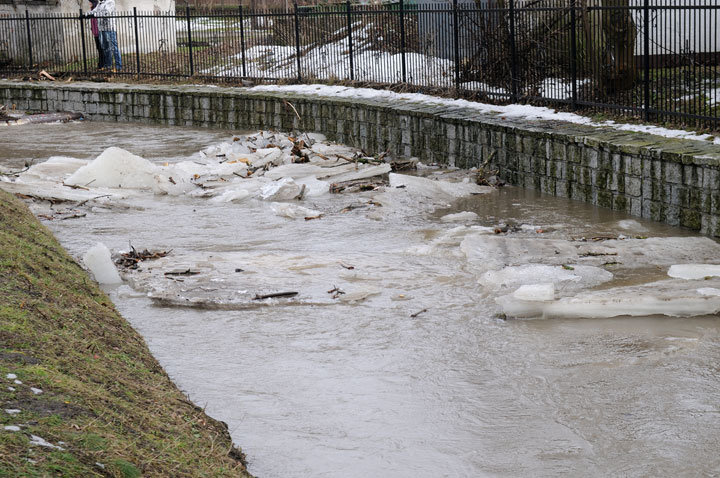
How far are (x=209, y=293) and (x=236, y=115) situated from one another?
10.3 metres

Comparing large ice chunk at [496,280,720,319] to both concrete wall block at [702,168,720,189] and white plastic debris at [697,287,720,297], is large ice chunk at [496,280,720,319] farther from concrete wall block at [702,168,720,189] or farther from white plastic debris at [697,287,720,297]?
concrete wall block at [702,168,720,189]

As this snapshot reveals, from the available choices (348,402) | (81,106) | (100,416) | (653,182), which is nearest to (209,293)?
(348,402)

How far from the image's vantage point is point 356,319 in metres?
6.46

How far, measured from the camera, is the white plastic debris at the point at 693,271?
6793mm

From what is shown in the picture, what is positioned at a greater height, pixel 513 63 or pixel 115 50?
pixel 115 50

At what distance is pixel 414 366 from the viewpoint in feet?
18.4

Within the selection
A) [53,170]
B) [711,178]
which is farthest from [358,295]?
[53,170]

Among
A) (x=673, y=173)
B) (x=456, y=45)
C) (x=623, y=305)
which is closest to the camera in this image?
(x=623, y=305)

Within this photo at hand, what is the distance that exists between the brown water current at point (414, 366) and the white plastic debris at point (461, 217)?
439mm

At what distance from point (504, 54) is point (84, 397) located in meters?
10.3

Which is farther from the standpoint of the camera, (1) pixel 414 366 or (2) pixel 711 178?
(2) pixel 711 178

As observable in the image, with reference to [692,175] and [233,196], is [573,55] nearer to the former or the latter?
[692,175]

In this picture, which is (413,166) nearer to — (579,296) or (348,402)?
(579,296)

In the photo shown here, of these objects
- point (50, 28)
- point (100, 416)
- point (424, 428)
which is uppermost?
point (50, 28)
